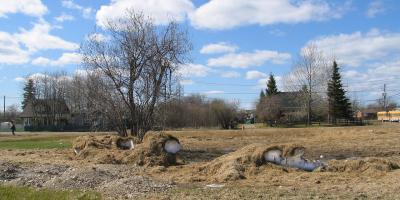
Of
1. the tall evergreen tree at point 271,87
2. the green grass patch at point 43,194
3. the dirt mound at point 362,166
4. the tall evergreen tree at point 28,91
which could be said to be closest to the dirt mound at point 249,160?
the dirt mound at point 362,166

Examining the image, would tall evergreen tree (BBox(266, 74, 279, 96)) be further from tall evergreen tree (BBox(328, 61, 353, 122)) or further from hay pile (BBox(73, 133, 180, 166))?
hay pile (BBox(73, 133, 180, 166))

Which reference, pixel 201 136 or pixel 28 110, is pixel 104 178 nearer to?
pixel 201 136

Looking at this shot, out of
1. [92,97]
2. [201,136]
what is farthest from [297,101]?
[92,97]

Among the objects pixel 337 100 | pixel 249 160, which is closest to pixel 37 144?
pixel 249 160

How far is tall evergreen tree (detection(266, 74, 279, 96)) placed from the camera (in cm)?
10838

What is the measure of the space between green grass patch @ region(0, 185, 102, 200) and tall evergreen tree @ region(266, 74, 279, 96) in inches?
3723

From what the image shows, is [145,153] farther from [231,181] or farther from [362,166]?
[362,166]

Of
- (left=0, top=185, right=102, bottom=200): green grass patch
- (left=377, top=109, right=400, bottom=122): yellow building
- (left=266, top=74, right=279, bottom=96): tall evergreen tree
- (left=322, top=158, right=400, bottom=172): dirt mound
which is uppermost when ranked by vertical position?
(left=266, top=74, right=279, bottom=96): tall evergreen tree

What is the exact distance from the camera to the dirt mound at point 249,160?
17.4m

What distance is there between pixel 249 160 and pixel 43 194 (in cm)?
718

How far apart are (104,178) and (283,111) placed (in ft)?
288

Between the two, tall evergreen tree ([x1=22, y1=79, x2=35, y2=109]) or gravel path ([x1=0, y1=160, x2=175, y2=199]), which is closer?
gravel path ([x1=0, y1=160, x2=175, y2=199])

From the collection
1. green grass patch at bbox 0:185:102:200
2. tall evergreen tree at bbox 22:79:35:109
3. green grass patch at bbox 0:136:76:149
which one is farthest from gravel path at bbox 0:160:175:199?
tall evergreen tree at bbox 22:79:35:109

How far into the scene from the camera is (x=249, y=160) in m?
18.2
